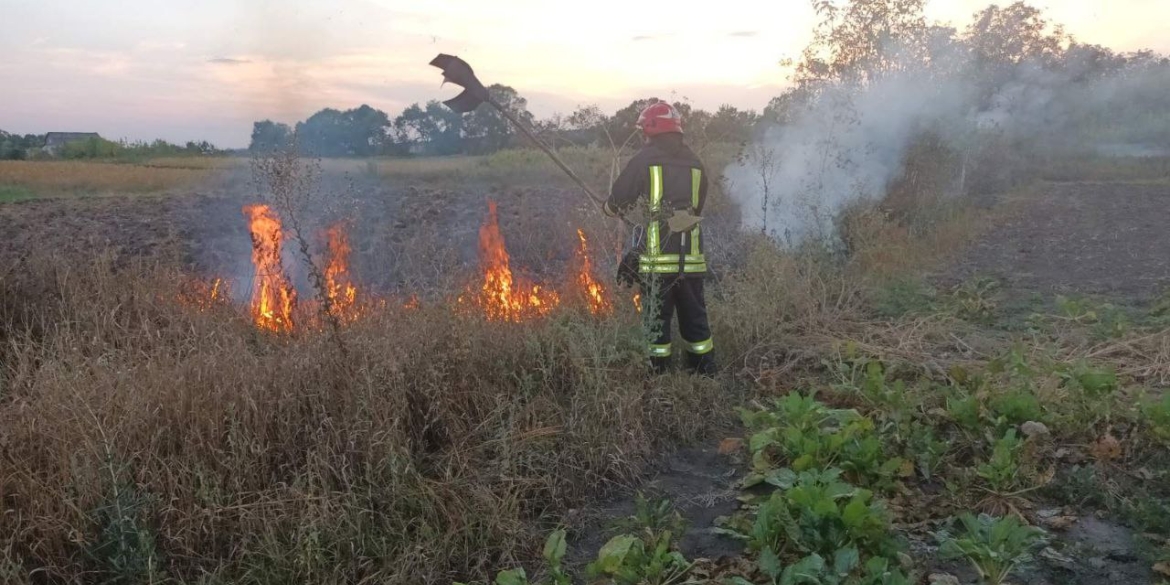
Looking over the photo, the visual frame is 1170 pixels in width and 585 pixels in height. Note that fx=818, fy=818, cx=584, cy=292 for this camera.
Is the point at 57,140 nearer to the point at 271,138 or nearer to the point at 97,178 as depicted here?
the point at 97,178

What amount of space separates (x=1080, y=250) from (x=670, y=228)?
913 cm

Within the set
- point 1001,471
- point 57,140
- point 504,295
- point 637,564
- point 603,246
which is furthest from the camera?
point 57,140

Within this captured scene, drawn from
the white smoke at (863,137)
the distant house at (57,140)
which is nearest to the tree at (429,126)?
the white smoke at (863,137)

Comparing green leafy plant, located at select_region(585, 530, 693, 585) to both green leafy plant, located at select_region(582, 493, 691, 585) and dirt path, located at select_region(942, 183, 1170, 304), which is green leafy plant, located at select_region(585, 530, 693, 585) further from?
dirt path, located at select_region(942, 183, 1170, 304)

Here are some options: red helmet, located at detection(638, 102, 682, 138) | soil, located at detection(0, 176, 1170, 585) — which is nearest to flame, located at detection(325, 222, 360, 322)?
soil, located at detection(0, 176, 1170, 585)

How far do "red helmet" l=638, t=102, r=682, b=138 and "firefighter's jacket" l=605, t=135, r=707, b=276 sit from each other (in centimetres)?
5

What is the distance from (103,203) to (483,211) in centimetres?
887

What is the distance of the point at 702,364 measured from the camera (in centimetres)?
561

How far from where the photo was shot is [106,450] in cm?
326

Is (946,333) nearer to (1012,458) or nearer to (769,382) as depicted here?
(769,382)

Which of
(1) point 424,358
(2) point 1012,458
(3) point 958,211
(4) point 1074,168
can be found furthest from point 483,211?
(4) point 1074,168

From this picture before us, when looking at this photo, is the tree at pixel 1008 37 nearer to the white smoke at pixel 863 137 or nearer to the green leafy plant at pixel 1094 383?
the white smoke at pixel 863 137

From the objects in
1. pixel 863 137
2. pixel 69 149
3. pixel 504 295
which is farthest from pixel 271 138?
pixel 69 149

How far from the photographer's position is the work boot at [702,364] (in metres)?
5.61
